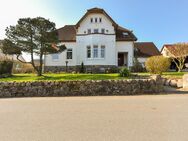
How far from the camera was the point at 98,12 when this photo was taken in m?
37.0

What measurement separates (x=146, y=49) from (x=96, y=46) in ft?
48.6

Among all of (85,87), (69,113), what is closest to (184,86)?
(85,87)

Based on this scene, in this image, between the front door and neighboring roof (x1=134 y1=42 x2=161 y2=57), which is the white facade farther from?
neighboring roof (x1=134 y1=42 x2=161 y2=57)

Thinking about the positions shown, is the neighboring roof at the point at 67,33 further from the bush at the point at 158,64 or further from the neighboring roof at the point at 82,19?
the bush at the point at 158,64

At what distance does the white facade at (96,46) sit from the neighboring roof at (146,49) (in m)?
7.38

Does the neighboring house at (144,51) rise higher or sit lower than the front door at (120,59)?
higher

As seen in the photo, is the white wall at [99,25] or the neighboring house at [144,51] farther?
the neighboring house at [144,51]

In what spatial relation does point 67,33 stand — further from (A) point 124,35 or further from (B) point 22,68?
(B) point 22,68

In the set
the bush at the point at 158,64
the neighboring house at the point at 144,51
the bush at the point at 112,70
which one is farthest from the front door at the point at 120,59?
the bush at the point at 158,64

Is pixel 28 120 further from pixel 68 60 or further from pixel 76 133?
pixel 68 60

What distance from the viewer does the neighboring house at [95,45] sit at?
119ft

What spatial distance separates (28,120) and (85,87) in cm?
878

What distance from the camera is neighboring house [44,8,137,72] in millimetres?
36156

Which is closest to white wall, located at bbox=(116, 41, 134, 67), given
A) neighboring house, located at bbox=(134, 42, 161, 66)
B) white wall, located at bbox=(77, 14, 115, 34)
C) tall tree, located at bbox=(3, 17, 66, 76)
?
white wall, located at bbox=(77, 14, 115, 34)
